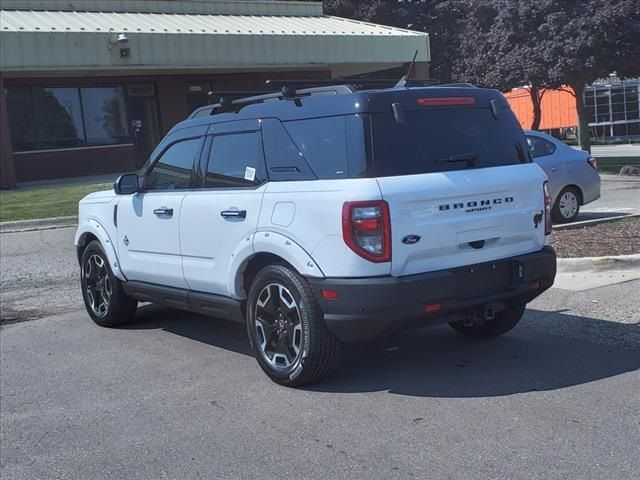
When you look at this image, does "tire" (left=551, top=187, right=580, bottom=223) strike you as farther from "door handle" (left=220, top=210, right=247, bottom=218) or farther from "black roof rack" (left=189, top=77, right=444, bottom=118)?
"door handle" (left=220, top=210, right=247, bottom=218)

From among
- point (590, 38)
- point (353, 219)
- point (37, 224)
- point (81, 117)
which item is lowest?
point (37, 224)

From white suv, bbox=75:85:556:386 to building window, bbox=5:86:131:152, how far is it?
1928 cm

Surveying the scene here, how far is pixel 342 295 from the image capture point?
4.99 m

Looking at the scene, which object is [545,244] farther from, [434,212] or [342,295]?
[342,295]

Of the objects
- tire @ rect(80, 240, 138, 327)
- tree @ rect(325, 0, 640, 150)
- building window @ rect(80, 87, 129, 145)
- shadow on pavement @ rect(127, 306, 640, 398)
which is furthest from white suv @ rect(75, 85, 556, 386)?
building window @ rect(80, 87, 129, 145)

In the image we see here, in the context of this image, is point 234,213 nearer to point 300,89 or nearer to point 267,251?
point 267,251

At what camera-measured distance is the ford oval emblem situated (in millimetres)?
4973

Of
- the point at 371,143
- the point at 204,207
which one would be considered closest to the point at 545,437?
the point at 371,143

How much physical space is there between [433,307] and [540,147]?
8.31 metres

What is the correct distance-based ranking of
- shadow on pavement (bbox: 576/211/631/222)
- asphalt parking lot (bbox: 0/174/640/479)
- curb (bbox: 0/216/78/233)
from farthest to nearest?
curb (bbox: 0/216/78/233) → shadow on pavement (bbox: 576/211/631/222) → asphalt parking lot (bbox: 0/174/640/479)

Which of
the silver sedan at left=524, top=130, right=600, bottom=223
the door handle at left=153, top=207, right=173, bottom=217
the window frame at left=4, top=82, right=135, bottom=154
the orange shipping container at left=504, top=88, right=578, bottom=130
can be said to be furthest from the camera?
the orange shipping container at left=504, top=88, right=578, bottom=130

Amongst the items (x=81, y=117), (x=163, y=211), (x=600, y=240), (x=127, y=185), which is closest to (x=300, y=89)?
(x=163, y=211)

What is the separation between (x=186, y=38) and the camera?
74.6 feet

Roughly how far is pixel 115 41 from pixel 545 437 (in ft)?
63.9
